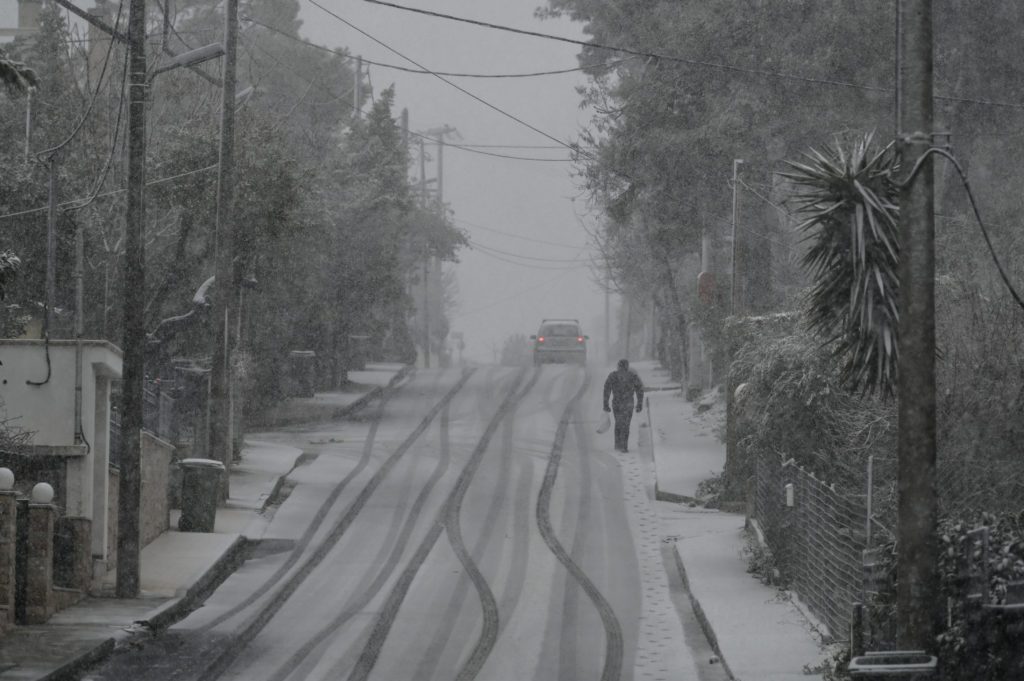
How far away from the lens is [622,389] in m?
33.1

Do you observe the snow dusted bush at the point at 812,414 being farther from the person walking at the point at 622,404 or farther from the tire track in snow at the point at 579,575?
the person walking at the point at 622,404

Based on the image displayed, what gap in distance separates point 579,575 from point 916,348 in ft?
35.9

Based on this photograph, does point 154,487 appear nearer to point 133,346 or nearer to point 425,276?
point 133,346

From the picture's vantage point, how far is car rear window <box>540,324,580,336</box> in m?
56.3

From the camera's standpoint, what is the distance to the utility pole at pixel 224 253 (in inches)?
1030

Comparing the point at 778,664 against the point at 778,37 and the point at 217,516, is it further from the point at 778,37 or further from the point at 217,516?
the point at 778,37

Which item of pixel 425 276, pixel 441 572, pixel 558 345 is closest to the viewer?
pixel 441 572

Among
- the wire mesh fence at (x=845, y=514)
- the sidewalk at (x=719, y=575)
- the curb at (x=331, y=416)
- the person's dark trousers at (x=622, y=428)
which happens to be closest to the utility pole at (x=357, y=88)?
the curb at (x=331, y=416)

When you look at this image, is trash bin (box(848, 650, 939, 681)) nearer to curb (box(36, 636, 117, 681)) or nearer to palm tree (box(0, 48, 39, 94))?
curb (box(36, 636, 117, 681))

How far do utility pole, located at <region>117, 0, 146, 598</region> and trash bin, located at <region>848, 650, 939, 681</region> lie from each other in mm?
11325

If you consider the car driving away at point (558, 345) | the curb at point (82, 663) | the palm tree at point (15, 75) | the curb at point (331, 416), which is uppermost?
the palm tree at point (15, 75)

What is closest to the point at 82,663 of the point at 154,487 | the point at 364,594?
the point at 364,594

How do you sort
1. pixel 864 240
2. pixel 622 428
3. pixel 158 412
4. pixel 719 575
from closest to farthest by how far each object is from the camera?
pixel 864 240 → pixel 719 575 → pixel 158 412 → pixel 622 428

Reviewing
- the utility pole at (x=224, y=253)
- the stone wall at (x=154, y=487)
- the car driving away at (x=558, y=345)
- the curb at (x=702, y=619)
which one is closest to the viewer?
the curb at (x=702, y=619)
